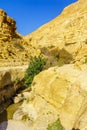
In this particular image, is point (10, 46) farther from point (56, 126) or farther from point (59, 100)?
point (56, 126)

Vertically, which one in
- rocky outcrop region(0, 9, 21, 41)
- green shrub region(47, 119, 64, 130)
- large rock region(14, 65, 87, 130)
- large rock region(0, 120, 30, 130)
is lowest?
large rock region(0, 120, 30, 130)

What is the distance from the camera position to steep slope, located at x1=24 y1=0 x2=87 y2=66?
76500 mm

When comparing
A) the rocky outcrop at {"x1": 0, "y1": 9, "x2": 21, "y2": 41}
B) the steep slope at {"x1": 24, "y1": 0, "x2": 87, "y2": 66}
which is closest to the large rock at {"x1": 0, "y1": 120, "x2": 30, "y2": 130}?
the rocky outcrop at {"x1": 0, "y1": 9, "x2": 21, "y2": 41}

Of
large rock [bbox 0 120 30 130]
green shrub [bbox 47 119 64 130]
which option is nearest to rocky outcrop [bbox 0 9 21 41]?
large rock [bbox 0 120 30 130]

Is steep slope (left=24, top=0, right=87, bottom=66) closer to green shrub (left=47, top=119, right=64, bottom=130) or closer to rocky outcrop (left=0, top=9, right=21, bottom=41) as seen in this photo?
rocky outcrop (left=0, top=9, right=21, bottom=41)

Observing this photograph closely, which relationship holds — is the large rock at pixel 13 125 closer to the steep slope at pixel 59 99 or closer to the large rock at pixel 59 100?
the steep slope at pixel 59 99

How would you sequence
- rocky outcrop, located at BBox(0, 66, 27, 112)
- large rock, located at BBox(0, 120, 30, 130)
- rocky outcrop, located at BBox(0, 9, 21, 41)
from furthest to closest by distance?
rocky outcrop, located at BBox(0, 9, 21, 41) → rocky outcrop, located at BBox(0, 66, 27, 112) → large rock, located at BBox(0, 120, 30, 130)

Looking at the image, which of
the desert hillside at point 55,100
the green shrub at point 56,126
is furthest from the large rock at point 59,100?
the green shrub at point 56,126

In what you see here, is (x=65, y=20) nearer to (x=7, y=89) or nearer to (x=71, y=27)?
(x=71, y=27)

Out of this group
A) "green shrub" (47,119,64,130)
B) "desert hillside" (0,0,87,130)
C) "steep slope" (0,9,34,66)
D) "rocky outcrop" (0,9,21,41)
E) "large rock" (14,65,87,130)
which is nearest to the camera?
"large rock" (14,65,87,130)

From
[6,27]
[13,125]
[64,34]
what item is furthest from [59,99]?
[64,34]

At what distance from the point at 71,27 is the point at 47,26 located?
15.3 meters

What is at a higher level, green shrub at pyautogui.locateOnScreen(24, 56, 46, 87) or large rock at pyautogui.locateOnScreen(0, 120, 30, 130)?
green shrub at pyautogui.locateOnScreen(24, 56, 46, 87)

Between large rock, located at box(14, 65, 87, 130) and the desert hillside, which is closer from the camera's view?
large rock, located at box(14, 65, 87, 130)
